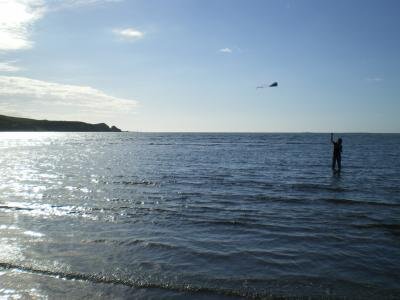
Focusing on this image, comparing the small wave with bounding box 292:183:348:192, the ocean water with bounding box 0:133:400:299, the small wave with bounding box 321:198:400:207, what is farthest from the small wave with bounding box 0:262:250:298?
the small wave with bounding box 292:183:348:192

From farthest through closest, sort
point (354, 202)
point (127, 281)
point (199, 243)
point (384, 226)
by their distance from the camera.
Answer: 1. point (354, 202)
2. point (384, 226)
3. point (199, 243)
4. point (127, 281)

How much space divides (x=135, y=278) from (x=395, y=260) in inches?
261

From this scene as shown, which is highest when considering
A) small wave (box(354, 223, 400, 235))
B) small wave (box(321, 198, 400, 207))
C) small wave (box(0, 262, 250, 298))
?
small wave (box(321, 198, 400, 207))

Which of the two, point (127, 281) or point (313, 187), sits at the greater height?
point (313, 187)

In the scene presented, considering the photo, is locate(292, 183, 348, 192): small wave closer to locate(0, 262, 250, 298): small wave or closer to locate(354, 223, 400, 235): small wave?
locate(354, 223, 400, 235): small wave

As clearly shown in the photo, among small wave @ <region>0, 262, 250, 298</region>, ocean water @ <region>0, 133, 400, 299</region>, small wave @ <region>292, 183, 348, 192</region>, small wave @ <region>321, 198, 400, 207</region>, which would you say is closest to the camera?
small wave @ <region>0, 262, 250, 298</region>

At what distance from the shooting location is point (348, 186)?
24.0m

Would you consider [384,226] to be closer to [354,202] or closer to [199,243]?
[354,202]

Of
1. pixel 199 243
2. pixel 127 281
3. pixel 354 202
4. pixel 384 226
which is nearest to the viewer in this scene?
pixel 127 281

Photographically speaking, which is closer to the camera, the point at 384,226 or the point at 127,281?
the point at 127,281

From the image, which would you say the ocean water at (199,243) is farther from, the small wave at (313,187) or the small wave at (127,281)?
the small wave at (313,187)

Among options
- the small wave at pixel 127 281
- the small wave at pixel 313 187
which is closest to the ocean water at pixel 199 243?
the small wave at pixel 127 281

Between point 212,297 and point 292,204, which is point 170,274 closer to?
point 212,297

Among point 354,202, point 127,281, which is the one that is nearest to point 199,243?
point 127,281
